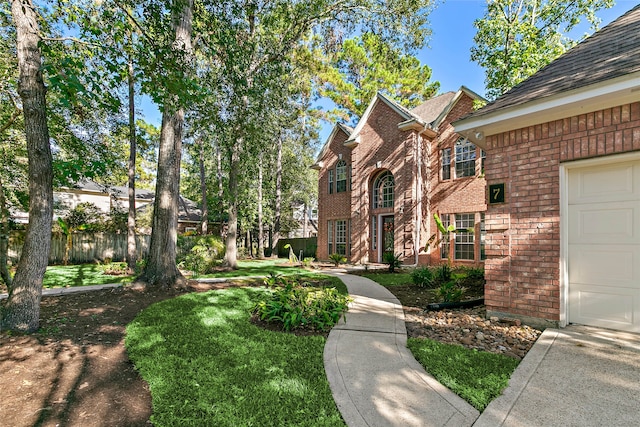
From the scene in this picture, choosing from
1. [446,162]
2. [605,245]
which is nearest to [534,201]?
[605,245]

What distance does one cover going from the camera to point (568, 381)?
9.09 ft

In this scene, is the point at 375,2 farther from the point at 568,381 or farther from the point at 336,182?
the point at 568,381

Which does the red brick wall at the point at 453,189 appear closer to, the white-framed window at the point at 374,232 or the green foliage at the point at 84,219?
the white-framed window at the point at 374,232

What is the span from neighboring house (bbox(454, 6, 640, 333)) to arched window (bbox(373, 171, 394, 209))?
9.86 metres

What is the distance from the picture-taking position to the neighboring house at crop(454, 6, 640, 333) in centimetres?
378

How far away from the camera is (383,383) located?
283 centimetres

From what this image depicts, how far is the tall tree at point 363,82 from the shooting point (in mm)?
21797

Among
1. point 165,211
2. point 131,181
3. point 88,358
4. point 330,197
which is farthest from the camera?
point 330,197

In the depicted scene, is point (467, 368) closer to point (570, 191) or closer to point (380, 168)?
point (570, 191)

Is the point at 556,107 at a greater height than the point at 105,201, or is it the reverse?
the point at 105,201

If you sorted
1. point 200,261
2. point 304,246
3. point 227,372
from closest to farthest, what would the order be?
point 227,372 < point 200,261 < point 304,246

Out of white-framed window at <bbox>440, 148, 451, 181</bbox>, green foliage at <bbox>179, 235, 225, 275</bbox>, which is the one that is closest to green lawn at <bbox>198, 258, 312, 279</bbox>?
green foliage at <bbox>179, 235, 225, 275</bbox>

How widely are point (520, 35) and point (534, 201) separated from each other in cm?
1029

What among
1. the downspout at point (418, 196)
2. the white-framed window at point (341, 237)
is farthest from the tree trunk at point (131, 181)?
the downspout at point (418, 196)
